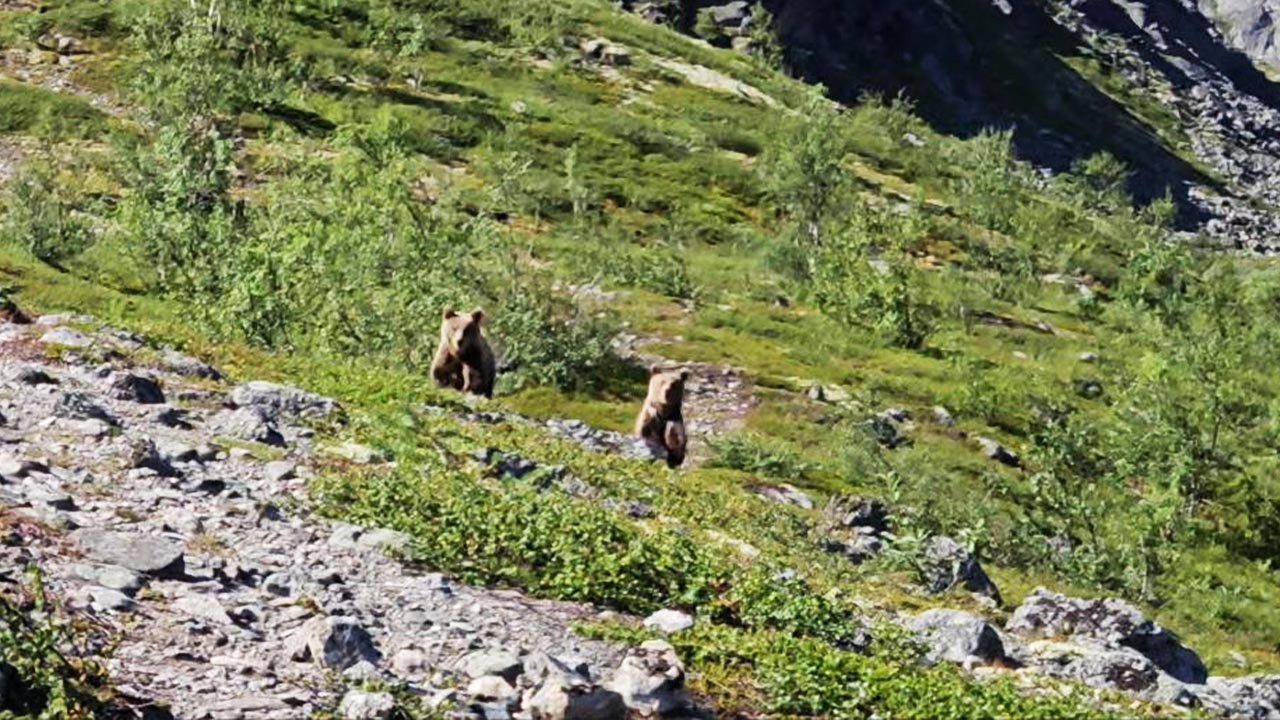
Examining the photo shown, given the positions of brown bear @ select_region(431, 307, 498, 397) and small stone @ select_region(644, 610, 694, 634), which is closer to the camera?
small stone @ select_region(644, 610, 694, 634)

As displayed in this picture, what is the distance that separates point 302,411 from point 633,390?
21.0 meters

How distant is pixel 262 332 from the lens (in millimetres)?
25484

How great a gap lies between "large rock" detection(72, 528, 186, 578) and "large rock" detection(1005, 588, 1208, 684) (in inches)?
302

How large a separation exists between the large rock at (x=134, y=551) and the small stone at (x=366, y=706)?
2.15 m

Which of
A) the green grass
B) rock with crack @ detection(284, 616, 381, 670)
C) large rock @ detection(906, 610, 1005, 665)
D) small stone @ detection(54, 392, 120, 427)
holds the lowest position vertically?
the green grass

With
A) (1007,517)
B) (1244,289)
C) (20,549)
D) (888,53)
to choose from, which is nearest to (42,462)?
(20,549)

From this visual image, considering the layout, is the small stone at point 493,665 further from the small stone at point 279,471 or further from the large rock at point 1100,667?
the large rock at point 1100,667

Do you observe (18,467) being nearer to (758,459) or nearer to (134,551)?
(134,551)

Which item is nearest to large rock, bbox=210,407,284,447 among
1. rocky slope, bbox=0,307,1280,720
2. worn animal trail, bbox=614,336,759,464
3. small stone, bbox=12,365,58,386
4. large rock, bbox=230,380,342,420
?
rocky slope, bbox=0,307,1280,720

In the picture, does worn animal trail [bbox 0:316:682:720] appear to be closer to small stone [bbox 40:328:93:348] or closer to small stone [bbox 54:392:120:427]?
small stone [bbox 54:392:120:427]

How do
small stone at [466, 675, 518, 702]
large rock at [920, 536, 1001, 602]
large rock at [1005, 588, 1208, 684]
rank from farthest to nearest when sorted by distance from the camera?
large rock at [920, 536, 1001, 602] < large rock at [1005, 588, 1208, 684] < small stone at [466, 675, 518, 702]

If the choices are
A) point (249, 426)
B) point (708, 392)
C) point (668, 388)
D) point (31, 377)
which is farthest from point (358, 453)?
point (708, 392)

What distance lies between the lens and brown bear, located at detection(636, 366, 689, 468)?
22.5 metres

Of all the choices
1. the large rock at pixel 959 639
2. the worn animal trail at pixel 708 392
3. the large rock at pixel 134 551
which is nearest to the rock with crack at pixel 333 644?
the large rock at pixel 134 551
